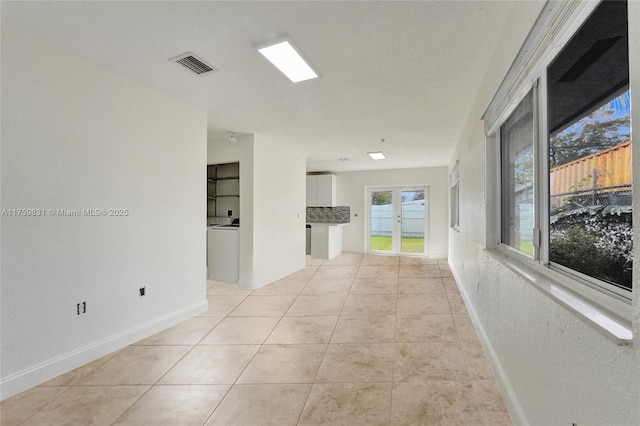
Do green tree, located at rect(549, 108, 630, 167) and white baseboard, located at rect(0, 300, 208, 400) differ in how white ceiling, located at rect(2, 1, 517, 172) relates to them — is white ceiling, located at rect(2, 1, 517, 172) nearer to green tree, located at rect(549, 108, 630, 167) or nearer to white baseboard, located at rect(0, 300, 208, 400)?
green tree, located at rect(549, 108, 630, 167)

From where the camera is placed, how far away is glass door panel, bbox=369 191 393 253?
8.23m

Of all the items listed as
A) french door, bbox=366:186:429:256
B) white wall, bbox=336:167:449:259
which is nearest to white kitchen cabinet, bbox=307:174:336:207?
white wall, bbox=336:167:449:259

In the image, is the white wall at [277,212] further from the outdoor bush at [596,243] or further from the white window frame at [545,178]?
the outdoor bush at [596,243]

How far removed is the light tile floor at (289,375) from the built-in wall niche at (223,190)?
231cm

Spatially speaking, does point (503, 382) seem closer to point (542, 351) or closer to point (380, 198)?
point (542, 351)

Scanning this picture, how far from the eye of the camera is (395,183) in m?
8.02

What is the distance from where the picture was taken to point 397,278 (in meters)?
5.40

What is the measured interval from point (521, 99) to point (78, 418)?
3.28 m

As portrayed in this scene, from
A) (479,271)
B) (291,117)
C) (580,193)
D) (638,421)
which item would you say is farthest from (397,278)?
(638,421)

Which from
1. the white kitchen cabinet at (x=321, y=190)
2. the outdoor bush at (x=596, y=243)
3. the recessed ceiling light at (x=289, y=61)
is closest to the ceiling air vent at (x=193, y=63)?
the recessed ceiling light at (x=289, y=61)

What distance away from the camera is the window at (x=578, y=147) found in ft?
3.22

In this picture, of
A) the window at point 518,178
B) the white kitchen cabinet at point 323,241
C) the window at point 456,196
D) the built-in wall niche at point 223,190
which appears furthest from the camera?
the white kitchen cabinet at point 323,241

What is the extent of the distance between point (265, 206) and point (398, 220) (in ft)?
14.6

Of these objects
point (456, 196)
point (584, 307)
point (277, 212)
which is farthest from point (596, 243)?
point (456, 196)
